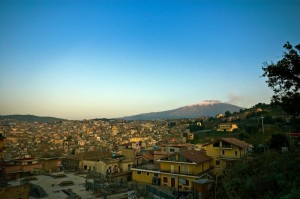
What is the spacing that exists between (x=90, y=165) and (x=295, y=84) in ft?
119

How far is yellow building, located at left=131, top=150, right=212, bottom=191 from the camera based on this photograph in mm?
28891

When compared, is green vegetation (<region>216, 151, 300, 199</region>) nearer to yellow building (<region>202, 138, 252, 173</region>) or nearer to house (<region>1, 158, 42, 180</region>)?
yellow building (<region>202, 138, 252, 173</region>)

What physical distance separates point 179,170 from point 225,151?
752 cm

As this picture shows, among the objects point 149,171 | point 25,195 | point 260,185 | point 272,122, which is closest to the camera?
point 260,185

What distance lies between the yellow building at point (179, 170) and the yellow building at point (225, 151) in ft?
4.86

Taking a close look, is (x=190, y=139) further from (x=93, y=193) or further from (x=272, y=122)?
(x=93, y=193)

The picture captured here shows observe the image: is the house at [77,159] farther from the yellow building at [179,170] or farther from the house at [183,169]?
the house at [183,169]

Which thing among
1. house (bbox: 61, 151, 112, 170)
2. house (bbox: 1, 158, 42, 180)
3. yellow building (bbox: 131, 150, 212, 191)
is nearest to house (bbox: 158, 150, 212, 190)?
yellow building (bbox: 131, 150, 212, 191)

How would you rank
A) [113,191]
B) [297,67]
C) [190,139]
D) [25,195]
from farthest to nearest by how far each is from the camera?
1. [190,139]
2. [113,191]
3. [25,195]
4. [297,67]

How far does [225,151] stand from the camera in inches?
1298

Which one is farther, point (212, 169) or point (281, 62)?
point (212, 169)

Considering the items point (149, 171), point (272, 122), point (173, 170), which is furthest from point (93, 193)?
point (272, 122)

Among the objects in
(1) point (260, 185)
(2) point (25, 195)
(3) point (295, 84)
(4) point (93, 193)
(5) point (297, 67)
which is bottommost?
(4) point (93, 193)

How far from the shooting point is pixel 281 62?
1767 centimetres
